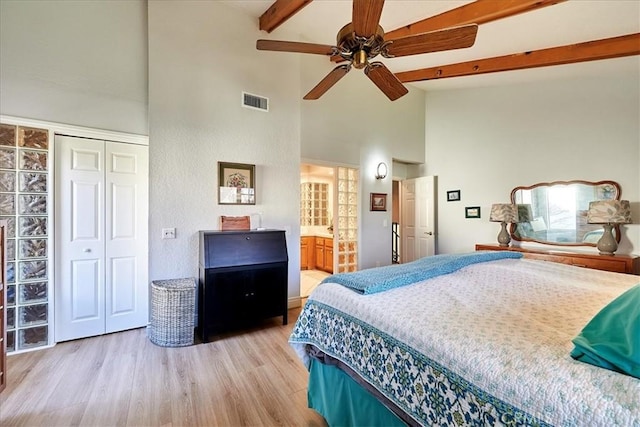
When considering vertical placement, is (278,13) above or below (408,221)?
above

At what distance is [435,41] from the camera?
6.70 feet

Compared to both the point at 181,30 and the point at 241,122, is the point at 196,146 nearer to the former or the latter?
the point at 241,122

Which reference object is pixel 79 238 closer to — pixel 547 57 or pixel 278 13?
pixel 278 13

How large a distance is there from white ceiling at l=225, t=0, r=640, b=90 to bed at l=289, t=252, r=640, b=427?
2454 millimetres

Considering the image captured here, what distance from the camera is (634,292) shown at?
101cm

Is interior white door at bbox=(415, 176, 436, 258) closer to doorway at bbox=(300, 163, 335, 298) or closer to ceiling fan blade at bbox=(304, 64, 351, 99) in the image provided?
doorway at bbox=(300, 163, 335, 298)

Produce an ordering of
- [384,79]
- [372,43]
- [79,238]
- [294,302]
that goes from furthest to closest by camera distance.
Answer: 1. [294,302]
2. [79,238]
3. [384,79]
4. [372,43]

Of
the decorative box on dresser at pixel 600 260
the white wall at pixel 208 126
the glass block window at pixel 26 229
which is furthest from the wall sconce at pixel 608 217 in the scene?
the glass block window at pixel 26 229

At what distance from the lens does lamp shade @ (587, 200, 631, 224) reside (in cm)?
331

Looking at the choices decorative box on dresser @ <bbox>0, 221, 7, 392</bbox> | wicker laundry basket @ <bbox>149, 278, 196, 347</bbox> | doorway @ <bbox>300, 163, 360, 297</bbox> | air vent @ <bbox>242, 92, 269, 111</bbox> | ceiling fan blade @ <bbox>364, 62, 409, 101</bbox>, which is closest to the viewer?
decorative box on dresser @ <bbox>0, 221, 7, 392</bbox>

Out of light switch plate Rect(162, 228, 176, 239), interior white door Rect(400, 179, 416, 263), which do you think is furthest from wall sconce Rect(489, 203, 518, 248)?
light switch plate Rect(162, 228, 176, 239)

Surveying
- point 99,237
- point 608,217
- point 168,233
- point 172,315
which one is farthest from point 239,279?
point 608,217

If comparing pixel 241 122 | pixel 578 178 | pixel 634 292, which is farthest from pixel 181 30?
pixel 578 178

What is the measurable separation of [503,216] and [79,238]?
5211mm
